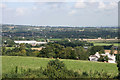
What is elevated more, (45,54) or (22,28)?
(22,28)

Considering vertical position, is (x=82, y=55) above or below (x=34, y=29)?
below

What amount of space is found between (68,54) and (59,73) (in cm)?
1029

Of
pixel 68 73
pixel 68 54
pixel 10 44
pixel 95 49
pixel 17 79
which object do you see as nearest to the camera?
pixel 17 79

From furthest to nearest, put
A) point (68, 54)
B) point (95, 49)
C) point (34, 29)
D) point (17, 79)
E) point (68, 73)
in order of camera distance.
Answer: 1. point (34, 29)
2. point (95, 49)
3. point (68, 54)
4. point (68, 73)
5. point (17, 79)

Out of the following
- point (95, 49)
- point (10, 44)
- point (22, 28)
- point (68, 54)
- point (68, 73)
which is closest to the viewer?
point (68, 73)

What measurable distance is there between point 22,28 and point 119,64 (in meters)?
47.1

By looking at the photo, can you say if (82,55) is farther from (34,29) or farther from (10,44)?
(34,29)

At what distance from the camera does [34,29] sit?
54.7 meters

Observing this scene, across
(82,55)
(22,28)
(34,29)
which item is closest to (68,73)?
(82,55)

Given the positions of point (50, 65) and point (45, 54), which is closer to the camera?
point (50, 65)

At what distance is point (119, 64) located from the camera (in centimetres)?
492

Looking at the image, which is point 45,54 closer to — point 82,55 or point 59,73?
point 82,55

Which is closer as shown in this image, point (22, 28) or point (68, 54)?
point (68, 54)

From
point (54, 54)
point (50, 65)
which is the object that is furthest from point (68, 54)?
point (50, 65)
